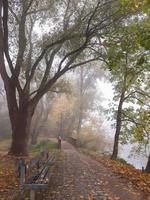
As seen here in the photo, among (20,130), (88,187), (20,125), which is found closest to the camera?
(88,187)

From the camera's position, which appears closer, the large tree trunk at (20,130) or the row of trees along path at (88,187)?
the row of trees along path at (88,187)

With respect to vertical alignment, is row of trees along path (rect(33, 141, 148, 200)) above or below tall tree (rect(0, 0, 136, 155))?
below

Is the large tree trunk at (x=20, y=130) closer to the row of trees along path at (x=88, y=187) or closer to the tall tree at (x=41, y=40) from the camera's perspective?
the tall tree at (x=41, y=40)

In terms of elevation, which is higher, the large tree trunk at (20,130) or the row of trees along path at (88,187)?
the large tree trunk at (20,130)

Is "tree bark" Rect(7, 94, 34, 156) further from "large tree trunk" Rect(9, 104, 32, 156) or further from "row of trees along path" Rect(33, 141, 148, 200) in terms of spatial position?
"row of trees along path" Rect(33, 141, 148, 200)

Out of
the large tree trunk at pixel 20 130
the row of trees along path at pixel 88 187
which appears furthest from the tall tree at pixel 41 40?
the row of trees along path at pixel 88 187

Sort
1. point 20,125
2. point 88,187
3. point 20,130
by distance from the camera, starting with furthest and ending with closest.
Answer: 1. point 20,130
2. point 20,125
3. point 88,187

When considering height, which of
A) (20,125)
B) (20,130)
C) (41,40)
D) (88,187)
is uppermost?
(41,40)

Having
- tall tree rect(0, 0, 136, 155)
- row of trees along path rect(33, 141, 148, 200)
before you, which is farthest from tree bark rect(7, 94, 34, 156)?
row of trees along path rect(33, 141, 148, 200)

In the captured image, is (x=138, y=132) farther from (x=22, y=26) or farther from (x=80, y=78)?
(x=80, y=78)

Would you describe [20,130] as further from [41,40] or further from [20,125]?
[41,40]

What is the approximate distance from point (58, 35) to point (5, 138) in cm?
3495

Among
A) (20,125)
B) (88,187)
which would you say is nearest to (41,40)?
(20,125)

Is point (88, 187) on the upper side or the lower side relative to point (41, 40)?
lower
